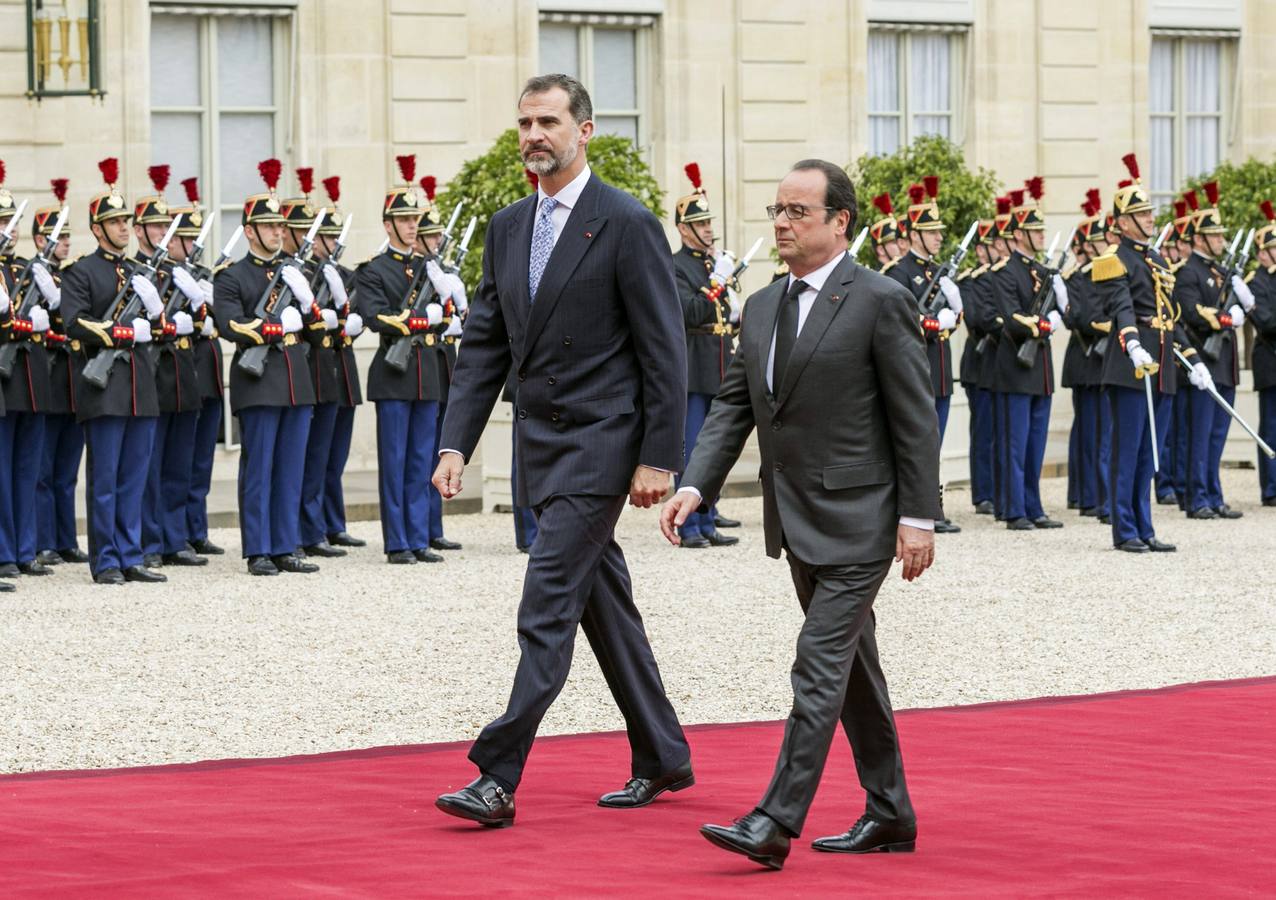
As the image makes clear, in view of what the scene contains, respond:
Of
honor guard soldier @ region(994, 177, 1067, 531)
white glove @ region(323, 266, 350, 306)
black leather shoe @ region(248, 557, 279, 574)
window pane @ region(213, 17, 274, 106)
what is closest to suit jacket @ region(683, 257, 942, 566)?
black leather shoe @ region(248, 557, 279, 574)

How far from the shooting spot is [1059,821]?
19.9ft

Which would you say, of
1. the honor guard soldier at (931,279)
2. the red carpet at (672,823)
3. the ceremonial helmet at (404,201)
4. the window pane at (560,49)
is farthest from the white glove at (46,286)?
the window pane at (560,49)

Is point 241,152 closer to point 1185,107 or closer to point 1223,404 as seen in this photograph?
point 1223,404

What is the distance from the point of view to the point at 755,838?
17.7 ft

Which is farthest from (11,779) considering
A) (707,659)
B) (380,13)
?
(380,13)

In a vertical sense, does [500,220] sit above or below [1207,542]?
above

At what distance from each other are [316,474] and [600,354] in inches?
302

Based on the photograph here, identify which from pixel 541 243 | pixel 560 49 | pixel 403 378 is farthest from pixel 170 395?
pixel 560 49

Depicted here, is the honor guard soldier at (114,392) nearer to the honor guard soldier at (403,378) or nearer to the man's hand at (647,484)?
the honor guard soldier at (403,378)

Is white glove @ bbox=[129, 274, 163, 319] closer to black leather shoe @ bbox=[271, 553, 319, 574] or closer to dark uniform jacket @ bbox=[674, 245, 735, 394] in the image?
black leather shoe @ bbox=[271, 553, 319, 574]

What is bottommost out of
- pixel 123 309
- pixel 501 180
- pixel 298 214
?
pixel 123 309

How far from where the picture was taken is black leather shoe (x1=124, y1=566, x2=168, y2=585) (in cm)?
1229

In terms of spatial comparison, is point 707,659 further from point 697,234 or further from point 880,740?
point 697,234

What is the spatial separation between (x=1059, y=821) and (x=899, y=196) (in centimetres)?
1396
